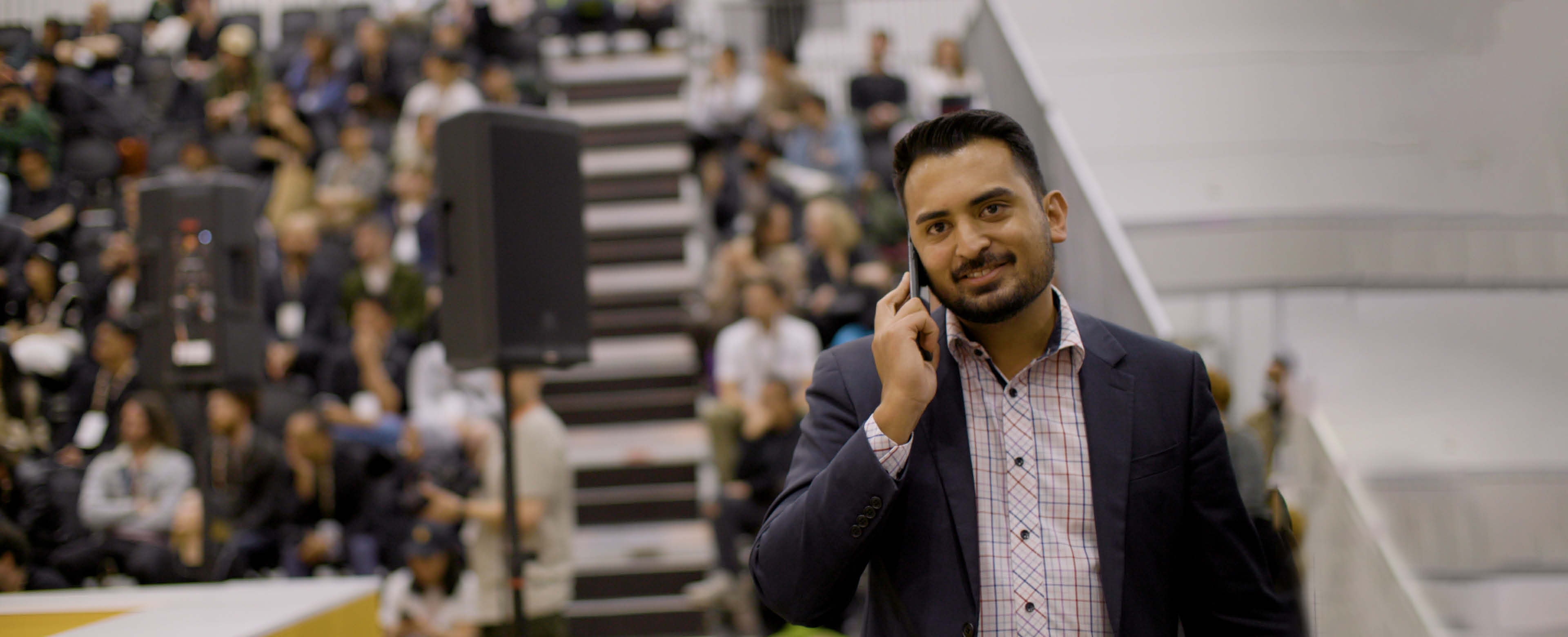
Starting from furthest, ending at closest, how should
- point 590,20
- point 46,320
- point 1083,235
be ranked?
point 590,20 → point 46,320 → point 1083,235

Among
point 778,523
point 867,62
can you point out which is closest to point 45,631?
point 778,523

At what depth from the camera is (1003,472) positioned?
1.43 meters

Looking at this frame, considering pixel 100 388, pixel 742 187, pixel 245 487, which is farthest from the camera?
pixel 742 187

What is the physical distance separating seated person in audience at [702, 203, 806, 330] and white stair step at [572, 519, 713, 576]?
116 centimetres

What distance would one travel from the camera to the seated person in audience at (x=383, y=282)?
21.9 ft

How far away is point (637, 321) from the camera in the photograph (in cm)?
691

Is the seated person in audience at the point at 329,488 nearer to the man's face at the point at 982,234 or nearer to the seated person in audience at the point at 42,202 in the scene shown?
the seated person in audience at the point at 42,202

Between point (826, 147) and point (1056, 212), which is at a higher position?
point (826, 147)

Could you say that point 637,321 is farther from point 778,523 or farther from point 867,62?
point 778,523

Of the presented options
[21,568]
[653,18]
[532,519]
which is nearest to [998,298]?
[532,519]

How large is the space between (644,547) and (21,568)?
273 centimetres

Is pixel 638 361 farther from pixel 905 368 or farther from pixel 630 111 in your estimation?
pixel 905 368

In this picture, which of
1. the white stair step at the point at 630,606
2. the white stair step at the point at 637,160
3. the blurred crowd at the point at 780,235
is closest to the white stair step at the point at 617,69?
the blurred crowd at the point at 780,235

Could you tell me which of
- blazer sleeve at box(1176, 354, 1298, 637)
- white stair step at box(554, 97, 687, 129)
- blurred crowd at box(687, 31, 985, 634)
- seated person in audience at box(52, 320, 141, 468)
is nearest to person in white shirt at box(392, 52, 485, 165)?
white stair step at box(554, 97, 687, 129)
